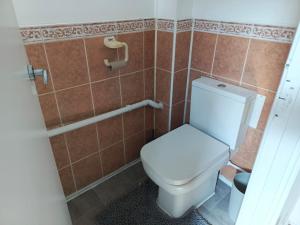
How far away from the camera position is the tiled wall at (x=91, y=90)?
3.77 feet

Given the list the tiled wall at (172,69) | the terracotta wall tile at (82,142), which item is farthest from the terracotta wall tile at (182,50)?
the terracotta wall tile at (82,142)

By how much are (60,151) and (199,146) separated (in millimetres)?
875

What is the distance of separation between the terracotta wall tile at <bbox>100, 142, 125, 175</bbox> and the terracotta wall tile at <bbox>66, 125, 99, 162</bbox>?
128 millimetres

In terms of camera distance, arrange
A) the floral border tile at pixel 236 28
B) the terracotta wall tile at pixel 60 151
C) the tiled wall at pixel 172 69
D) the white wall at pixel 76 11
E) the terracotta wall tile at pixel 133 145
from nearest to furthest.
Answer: the white wall at pixel 76 11 < the floral border tile at pixel 236 28 < the terracotta wall tile at pixel 60 151 < the tiled wall at pixel 172 69 < the terracotta wall tile at pixel 133 145

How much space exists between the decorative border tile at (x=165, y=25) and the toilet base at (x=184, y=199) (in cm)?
99

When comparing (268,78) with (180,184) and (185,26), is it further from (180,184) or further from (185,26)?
(180,184)

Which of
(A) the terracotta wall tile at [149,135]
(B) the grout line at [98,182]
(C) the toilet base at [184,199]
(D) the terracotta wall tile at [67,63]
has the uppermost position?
(D) the terracotta wall tile at [67,63]

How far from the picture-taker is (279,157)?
760mm

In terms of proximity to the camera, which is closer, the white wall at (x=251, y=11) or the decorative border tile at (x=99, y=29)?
the white wall at (x=251, y=11)

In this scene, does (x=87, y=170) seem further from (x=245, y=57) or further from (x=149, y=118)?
(x=245, y=57)

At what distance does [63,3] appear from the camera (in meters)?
1.07

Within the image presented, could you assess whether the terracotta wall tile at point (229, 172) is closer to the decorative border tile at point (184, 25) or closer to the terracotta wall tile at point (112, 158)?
the terracotta wall tile at point (112, 158)

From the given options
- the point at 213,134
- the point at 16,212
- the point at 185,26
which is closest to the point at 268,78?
the point at 213,134

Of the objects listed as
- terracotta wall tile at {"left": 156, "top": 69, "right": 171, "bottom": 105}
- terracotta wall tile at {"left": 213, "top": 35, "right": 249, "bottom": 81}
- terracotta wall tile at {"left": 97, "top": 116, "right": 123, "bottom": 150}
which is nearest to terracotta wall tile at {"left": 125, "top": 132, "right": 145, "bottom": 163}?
terracotta wall tile at {"left": 97, "top": 116, "right": 123, "bottom": 150}
